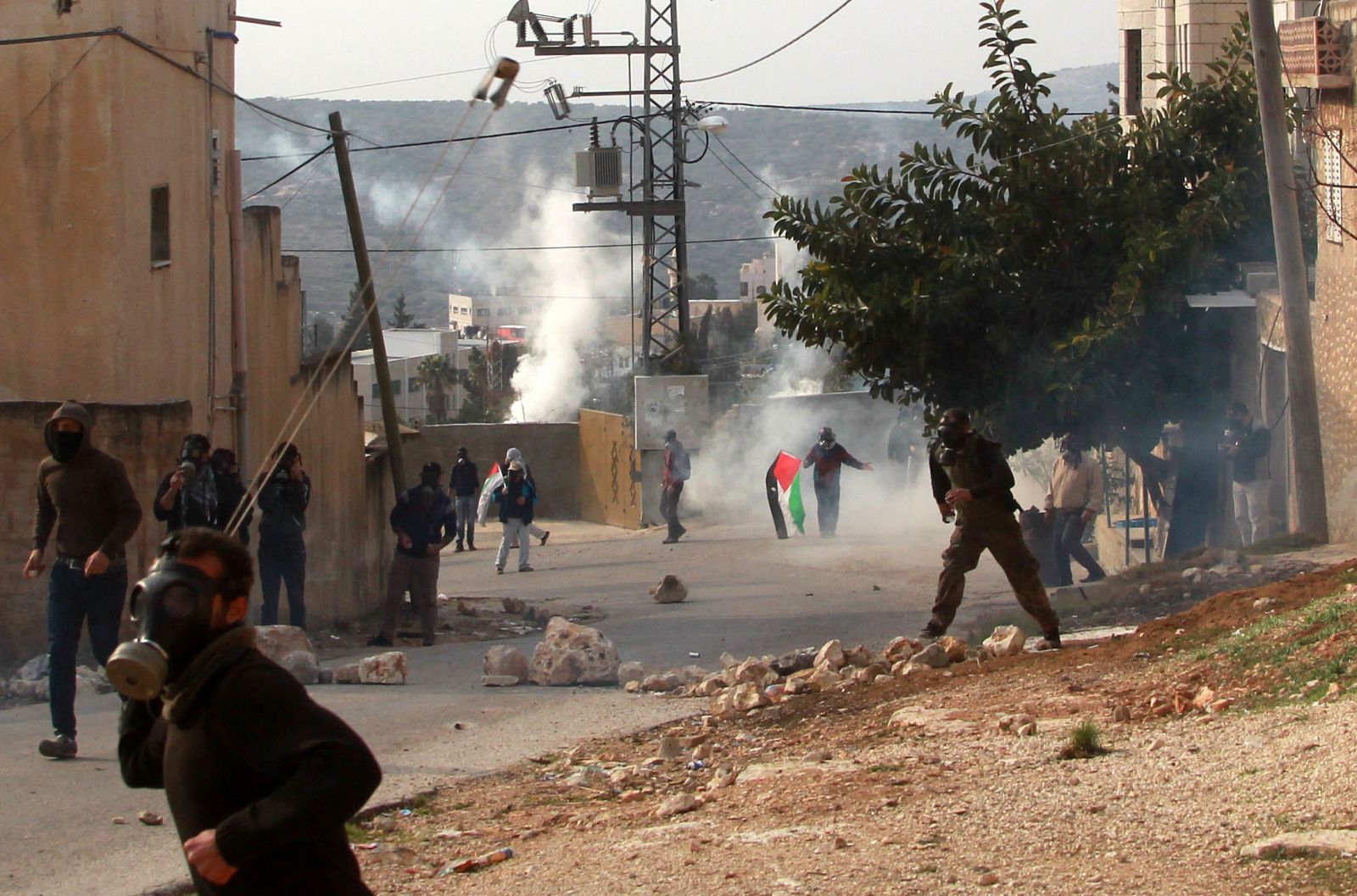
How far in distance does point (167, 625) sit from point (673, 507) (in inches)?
792

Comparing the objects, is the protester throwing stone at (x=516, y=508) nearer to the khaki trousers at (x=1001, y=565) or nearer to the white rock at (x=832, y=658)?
the khaki trousers at (x=1001, y=565)

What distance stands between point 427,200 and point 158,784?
13649 centimetres

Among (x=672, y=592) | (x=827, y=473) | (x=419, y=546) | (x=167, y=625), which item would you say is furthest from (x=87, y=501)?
(x=827, y=473)

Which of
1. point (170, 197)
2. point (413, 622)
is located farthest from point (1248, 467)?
point (170, 197)

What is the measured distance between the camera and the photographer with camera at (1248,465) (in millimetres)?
15094

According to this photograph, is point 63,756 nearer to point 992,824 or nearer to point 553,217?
point 992,824

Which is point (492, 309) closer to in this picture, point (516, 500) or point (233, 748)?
point (516, 500)

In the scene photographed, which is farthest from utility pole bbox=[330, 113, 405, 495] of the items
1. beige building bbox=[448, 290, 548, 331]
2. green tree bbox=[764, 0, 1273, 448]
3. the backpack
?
beige building bbox=[448, 290, 548, 331]

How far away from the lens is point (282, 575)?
40.4 ft

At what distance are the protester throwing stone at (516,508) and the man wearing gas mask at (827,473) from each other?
3.81m

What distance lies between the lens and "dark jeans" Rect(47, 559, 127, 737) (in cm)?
741

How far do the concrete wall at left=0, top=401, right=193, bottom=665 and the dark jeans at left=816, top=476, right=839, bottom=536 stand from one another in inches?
453

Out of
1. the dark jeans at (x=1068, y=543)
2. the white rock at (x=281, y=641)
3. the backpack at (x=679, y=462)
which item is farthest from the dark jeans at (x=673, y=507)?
the white rock at (x=281, y=641)

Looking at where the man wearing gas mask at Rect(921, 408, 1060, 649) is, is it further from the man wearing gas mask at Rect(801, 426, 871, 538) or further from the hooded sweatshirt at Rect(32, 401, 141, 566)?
the man wearing gas mask at Rect(801, 426, 871, 538)
